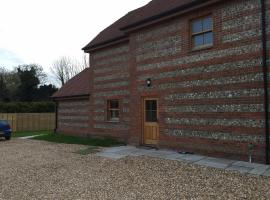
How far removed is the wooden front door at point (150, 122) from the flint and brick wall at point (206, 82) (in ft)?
0.78

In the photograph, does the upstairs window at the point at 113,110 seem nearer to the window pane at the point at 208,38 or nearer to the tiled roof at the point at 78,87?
the tiled roof at the point at 78,87

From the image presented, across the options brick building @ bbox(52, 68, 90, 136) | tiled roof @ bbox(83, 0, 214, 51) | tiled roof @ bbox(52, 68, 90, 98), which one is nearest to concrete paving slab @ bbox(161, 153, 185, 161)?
tiled roof @ bbox(83, 0, 214, 51)

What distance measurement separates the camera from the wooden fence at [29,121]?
90.2ft

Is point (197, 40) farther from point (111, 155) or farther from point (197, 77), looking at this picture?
point (111, 155)

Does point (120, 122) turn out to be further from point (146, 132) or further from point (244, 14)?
point (244, 14)

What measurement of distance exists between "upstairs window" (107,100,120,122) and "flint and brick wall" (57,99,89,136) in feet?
7.33

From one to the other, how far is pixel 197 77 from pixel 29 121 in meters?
21.7

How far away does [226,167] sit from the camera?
28.9 feet

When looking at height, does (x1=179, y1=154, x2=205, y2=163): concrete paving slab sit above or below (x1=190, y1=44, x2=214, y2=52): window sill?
below

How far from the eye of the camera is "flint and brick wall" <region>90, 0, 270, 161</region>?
9.52 meters

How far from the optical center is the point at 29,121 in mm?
28656

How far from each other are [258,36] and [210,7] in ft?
7.20

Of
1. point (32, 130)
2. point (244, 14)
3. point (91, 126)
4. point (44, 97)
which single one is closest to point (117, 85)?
point (91, 126)

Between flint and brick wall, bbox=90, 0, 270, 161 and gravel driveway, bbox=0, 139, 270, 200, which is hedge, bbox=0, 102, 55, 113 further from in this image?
gravel driveway, bbox=0, 139, 270, 200
